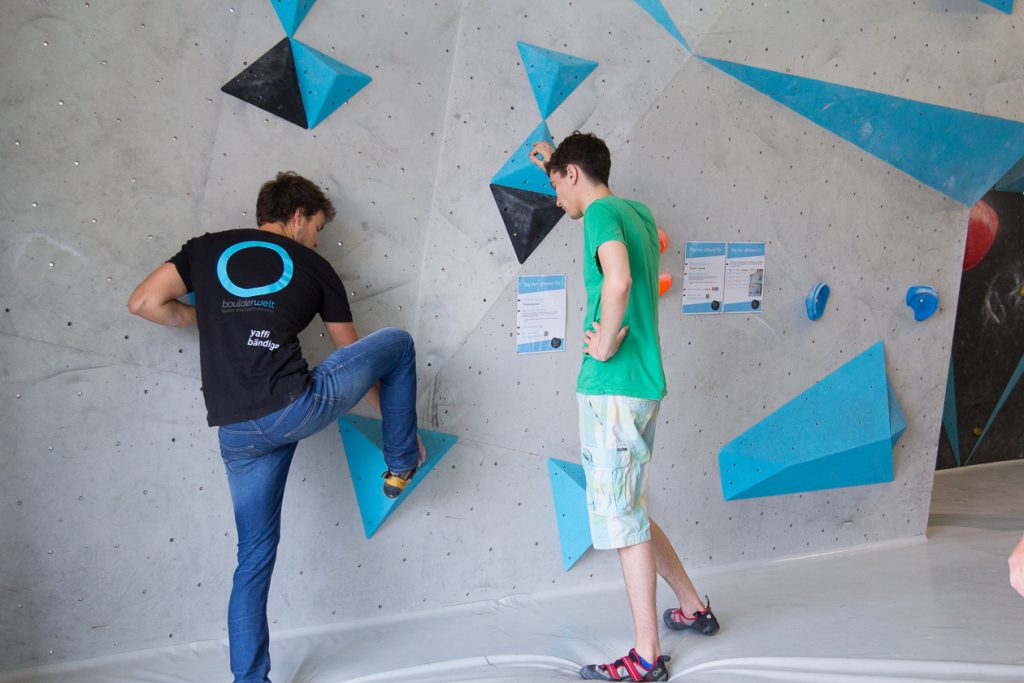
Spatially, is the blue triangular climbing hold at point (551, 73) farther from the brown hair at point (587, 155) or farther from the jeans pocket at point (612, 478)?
the jeans pocket at point (612, 478)

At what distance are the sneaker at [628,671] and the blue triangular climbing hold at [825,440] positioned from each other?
46.1 inches

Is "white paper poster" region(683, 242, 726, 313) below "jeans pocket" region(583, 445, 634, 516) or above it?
above

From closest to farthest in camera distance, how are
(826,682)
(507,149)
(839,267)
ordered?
1. (826,682)
2. (507,149)
3. (839,267)

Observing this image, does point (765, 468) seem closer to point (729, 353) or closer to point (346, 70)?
point (729, 353)

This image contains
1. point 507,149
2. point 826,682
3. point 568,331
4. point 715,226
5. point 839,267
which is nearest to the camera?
point 826,682

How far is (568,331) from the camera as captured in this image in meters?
3.06

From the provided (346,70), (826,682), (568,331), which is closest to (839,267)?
(568,331)

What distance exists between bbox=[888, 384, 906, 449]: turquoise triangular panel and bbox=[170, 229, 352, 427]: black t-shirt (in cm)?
266

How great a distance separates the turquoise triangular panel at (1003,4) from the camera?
3689 millimetres

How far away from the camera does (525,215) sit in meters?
2.93

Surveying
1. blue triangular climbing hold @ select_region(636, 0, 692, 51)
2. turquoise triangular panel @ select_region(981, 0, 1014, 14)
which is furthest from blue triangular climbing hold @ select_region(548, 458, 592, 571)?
turquoise triangular panel @ select_region(981, 0, 1014, 14)

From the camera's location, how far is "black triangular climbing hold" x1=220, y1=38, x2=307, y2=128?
2.46 m

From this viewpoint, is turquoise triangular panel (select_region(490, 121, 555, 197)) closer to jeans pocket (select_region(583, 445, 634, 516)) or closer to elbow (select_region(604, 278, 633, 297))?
elbow (select_region(604, 278, 633, 297))

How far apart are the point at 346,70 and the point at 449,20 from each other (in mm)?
397
